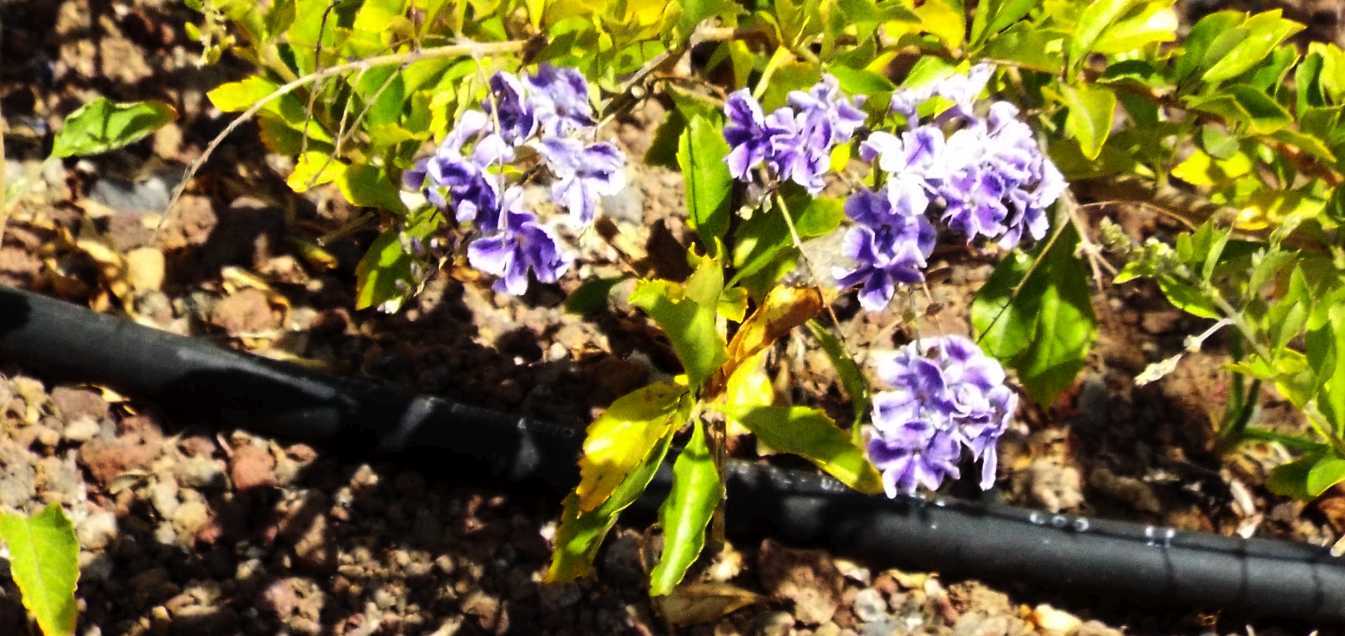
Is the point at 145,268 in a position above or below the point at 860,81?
below

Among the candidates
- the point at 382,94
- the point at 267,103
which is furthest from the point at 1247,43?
the point at 267,103

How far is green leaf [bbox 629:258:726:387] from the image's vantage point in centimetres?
114

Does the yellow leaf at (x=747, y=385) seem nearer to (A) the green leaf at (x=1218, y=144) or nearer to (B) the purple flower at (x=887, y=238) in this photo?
(B) the purple flower at (x=887, y=238)

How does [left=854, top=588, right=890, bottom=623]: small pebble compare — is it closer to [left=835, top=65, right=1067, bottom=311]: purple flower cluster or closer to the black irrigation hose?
the black irrigation hose

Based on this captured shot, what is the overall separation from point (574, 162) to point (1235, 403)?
106 cm

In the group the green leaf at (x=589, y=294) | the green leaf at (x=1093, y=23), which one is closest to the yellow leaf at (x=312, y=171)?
the green leaf at (x=589, y=294)

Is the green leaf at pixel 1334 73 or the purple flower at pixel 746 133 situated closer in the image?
the purple flower at pixel 746 133

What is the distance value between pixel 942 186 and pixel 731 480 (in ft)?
2.12

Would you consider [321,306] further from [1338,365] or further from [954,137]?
[1338,365]

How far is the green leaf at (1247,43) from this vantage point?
1.31 metres

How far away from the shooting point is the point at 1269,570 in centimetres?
168

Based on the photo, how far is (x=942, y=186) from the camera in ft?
3.71

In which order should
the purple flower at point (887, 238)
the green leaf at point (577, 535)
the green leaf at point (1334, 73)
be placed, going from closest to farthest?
1. the purple flower at point (887, 238)
2. the green leaf at point (577, 535)
3. the green leaf at point (1334, 73)

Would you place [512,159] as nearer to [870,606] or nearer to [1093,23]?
[1093,23]
